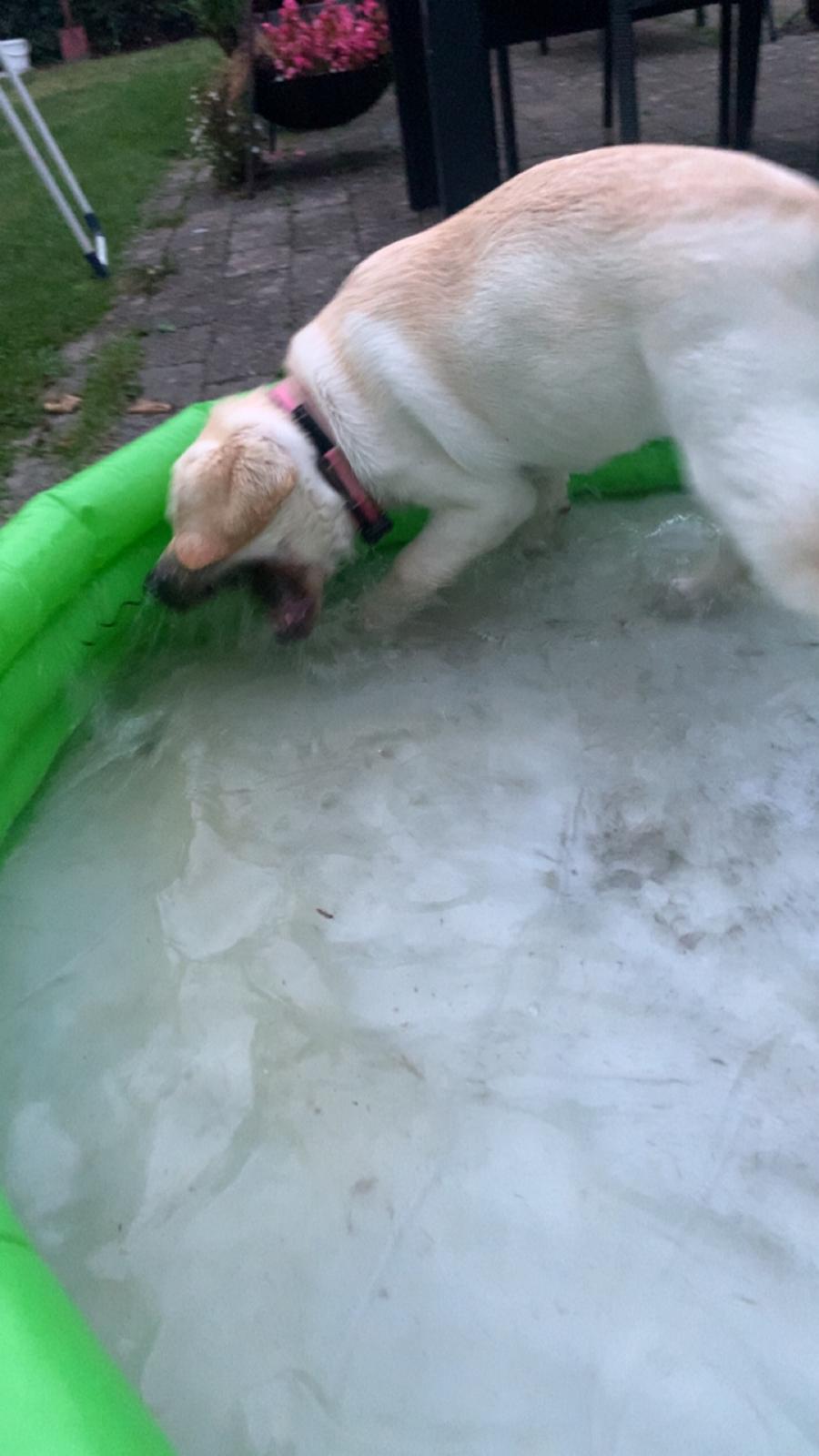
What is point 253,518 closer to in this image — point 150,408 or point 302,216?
point 150,408

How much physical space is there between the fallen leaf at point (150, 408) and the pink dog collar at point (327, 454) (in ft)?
5.99

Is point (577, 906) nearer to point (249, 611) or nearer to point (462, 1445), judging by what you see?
point (462, 1445)

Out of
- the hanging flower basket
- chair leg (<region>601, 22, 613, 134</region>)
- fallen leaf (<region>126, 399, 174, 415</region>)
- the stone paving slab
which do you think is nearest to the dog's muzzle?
the stone paving slab

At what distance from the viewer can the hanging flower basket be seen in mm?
7285

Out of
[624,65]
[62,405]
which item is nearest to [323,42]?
[624,65]

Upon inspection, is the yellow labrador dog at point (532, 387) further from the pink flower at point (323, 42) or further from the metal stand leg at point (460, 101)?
the pink flower at point (323, 42)

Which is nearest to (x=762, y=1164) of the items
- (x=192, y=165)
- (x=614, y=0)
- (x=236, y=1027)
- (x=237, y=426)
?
(x=236, y=1027)

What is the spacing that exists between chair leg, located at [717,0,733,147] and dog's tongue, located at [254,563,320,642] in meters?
3.87

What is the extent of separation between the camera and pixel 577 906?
2.27m

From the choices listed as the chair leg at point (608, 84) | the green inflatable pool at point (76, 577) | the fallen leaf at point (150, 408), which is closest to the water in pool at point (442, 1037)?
the green inflatable pool at point (76, 577)

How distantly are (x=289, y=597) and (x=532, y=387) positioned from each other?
0.79 meters

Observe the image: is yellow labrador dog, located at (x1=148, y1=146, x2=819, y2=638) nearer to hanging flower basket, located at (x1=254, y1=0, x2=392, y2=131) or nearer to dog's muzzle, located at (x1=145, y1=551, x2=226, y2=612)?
dog's muzzle, located at (x1=145, y1=551, x2=226, y2=612)

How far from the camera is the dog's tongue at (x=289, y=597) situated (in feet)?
9.24

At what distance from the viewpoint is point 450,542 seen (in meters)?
2.85
